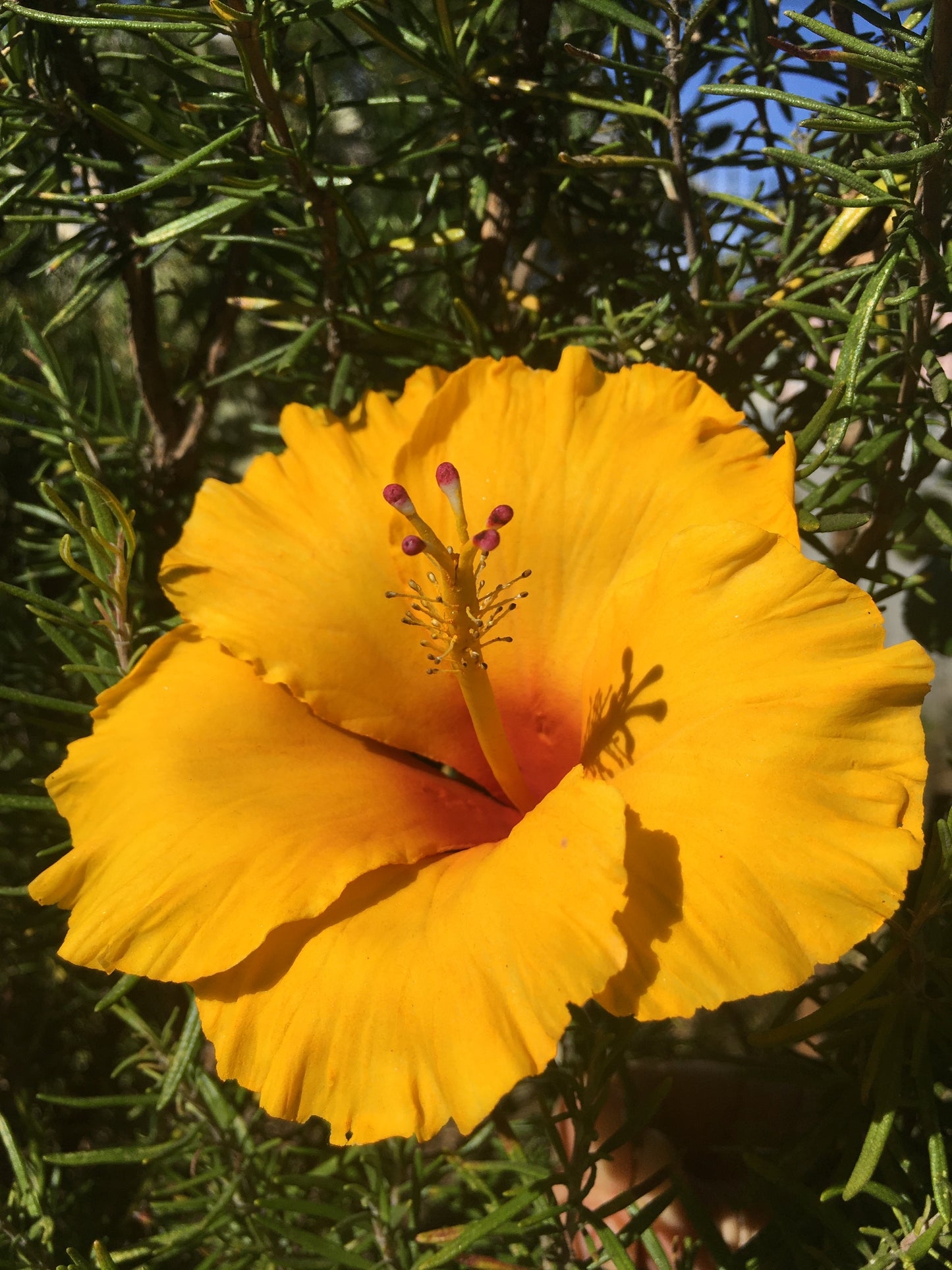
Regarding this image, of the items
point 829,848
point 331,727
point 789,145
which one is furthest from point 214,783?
point 789,145

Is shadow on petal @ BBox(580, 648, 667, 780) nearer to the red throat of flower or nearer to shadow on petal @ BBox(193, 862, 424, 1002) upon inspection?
the red throat of flower

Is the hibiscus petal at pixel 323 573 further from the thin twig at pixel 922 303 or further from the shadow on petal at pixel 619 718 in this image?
the thin twig at pixel 922 303

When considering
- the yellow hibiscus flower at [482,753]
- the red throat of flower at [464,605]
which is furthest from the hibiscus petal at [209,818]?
the red throat of flower at [464,605]

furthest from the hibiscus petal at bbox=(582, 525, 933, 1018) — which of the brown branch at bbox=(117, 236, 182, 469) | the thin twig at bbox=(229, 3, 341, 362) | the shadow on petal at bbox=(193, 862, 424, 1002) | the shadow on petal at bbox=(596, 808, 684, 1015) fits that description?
the brown branch at bbox=(117, 236, 182, 469)

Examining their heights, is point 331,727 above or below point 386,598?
below

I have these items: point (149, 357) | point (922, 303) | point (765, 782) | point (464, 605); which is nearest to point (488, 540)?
point (464, 605)

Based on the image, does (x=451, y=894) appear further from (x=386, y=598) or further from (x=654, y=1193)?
(x=654, y=1193)
